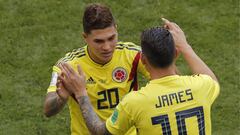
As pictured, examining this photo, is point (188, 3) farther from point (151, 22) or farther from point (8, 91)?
point (8, 91)

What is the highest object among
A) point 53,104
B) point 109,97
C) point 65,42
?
Answer: point 53,104

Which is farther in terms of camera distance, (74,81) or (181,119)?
(74,81)

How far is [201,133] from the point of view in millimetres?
4828

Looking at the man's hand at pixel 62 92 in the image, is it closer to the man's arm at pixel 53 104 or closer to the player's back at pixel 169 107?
the man's arm at pixel 53 104

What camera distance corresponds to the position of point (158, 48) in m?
4.61

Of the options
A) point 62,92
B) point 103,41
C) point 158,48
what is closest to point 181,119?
point 158,48

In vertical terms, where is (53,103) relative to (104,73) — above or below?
below

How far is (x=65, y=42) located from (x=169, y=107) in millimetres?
6186

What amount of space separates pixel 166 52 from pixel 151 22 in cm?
657

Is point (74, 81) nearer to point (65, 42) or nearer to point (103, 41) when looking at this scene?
point (103, 41)

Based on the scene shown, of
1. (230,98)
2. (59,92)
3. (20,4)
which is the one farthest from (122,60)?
(20,4)

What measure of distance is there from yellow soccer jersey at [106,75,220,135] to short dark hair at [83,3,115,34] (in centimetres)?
115

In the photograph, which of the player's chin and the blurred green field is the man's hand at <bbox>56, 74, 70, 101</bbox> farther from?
the blurred green field

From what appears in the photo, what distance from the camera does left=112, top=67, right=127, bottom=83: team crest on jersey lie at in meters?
6.03
